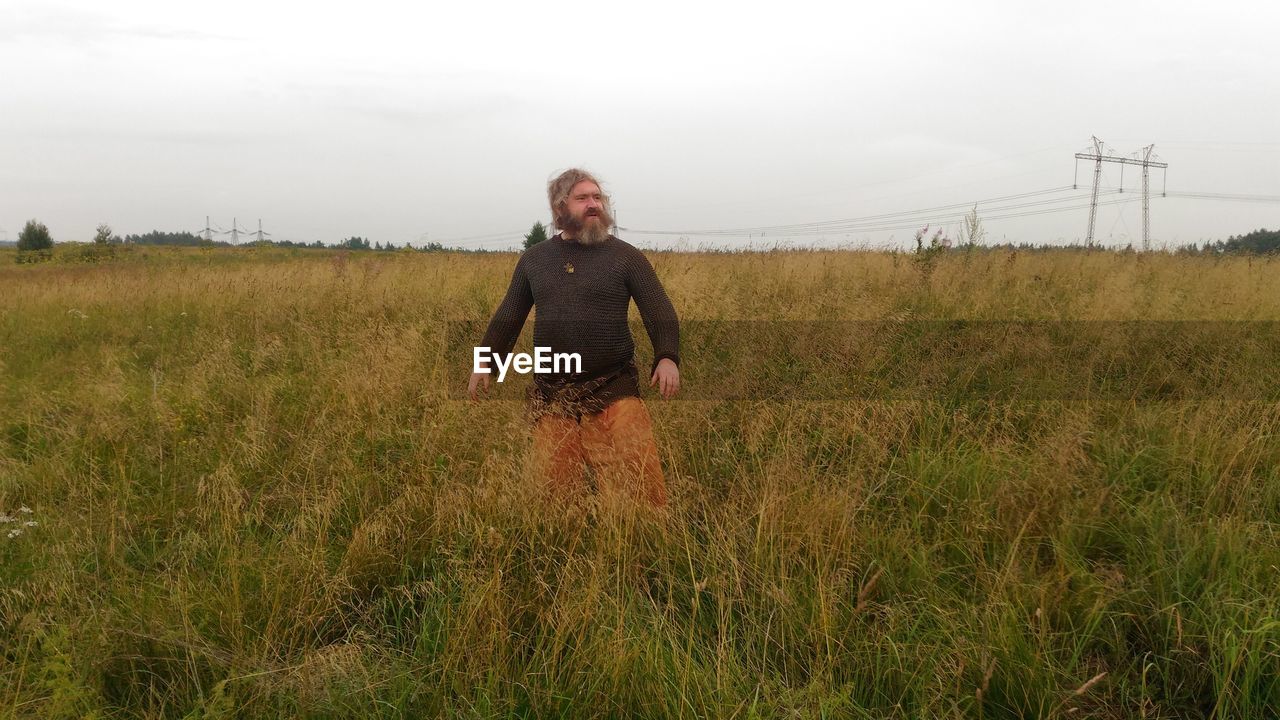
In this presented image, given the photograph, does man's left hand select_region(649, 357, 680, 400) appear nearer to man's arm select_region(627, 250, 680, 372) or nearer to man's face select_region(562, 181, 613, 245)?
man's arm select_region(627, 250, 680, 372)

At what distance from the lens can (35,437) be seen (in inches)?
157

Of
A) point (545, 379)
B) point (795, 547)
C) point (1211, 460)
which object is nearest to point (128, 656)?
point (545, 379)

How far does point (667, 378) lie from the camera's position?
2.82 meters

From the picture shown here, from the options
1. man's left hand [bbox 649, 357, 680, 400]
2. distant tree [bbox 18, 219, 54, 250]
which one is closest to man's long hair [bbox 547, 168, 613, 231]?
man's left hand [bbox 649, 357, 680, 400]

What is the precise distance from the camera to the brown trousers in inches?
95.6

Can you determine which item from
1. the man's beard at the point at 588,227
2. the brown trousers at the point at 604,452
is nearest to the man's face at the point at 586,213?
the man's beard at the point at 588,227

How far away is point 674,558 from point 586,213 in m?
1.61

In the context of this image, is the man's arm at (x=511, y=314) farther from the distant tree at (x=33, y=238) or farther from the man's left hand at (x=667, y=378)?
the distant tree at (x=33, y=238)

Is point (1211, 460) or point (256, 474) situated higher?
point (1211, 460)

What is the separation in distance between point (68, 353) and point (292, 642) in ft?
23.0

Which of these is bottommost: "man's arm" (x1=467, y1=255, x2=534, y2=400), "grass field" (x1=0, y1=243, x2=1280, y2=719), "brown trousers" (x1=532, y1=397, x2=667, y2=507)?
"grass field" (x1=0, y1=243, x2=1280, y2=719)

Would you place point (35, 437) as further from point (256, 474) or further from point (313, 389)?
point (256, 474)

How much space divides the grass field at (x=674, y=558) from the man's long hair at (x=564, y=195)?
3.18ft

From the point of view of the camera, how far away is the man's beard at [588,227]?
3000mm
